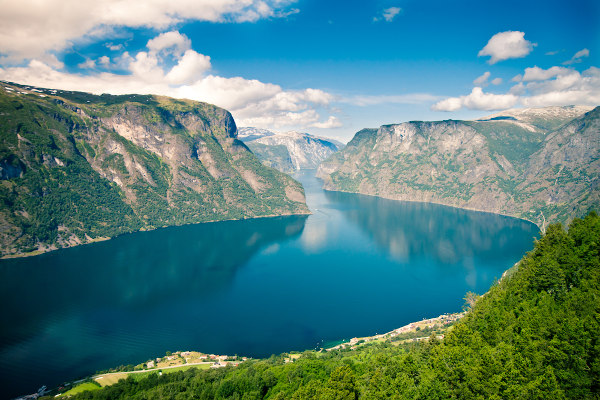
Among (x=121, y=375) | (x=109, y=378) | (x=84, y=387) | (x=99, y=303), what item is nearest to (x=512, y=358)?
(x=121, y=375)

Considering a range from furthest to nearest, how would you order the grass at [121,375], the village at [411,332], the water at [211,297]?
the water at [211,297] < the village at [411,332] < the grass at [121,375]

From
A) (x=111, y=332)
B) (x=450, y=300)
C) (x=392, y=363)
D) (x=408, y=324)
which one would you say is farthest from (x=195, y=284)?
(x=392, y=363)

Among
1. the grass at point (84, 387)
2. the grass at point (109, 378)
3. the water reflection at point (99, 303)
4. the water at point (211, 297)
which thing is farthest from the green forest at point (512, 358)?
the water reflection at point (99, 303)

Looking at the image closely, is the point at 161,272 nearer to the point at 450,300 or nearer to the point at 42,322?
the point at 42,322

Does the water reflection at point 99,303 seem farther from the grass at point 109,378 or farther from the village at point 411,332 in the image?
the village at point 411,332

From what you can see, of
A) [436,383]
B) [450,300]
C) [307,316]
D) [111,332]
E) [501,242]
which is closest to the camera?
[436,383]

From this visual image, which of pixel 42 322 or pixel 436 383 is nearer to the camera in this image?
pixel 436 383

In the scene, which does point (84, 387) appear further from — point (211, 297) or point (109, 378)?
point (211, 297)
